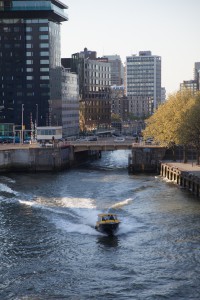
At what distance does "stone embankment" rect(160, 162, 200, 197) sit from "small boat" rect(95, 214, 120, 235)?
31.7 metres

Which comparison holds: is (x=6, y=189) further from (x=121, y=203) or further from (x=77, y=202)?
(x=121, y=203)

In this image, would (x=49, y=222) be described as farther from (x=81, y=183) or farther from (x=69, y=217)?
(x=81, y=183)

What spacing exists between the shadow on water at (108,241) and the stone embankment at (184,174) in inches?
1367

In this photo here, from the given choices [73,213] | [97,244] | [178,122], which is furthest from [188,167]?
[97,244]

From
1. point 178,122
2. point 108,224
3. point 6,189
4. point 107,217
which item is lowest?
point 6,189

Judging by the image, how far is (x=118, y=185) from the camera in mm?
128250

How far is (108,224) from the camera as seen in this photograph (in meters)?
82.0

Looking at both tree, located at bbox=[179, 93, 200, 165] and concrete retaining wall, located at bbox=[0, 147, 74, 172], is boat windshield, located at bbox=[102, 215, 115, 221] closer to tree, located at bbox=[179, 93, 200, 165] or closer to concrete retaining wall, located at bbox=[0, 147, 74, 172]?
tree, located at bbox=[179, 93, 200, 165]

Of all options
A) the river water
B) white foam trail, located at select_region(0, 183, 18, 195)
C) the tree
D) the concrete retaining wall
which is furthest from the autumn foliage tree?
white foam trail, located at select_region(0, 183, 18, 195)

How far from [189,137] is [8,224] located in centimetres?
5929

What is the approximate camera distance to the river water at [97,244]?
6178 centimetres

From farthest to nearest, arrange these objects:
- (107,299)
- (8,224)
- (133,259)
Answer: (8,224)
(133,259)
(107,299)

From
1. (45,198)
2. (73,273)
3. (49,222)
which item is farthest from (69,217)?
(73,273)

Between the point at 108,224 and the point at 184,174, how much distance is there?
4508 centimetres
